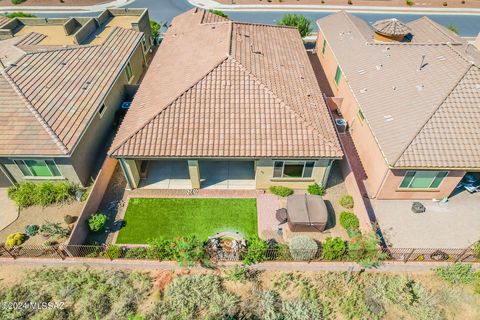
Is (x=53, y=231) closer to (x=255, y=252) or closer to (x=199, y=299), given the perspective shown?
(x=199, y=299)

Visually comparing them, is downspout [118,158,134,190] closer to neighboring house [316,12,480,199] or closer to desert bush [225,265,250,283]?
desert bush [225,265,250,283]

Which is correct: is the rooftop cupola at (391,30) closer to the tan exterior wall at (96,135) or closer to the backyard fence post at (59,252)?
the tan exterior wall at (96,135)

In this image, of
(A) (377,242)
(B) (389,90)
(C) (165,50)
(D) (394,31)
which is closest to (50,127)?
(C) (165,50)

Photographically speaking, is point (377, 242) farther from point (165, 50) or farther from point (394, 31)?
point (165, 50)

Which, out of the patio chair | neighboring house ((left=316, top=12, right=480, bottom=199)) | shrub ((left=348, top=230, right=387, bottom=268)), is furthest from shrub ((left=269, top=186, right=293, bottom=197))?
neighboring house ((left=316, top=12, right=480, bottom=199))

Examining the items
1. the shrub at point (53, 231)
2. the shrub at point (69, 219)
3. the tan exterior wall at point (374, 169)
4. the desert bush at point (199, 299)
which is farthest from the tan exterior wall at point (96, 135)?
the tan exterior wall at point (374, 169)
